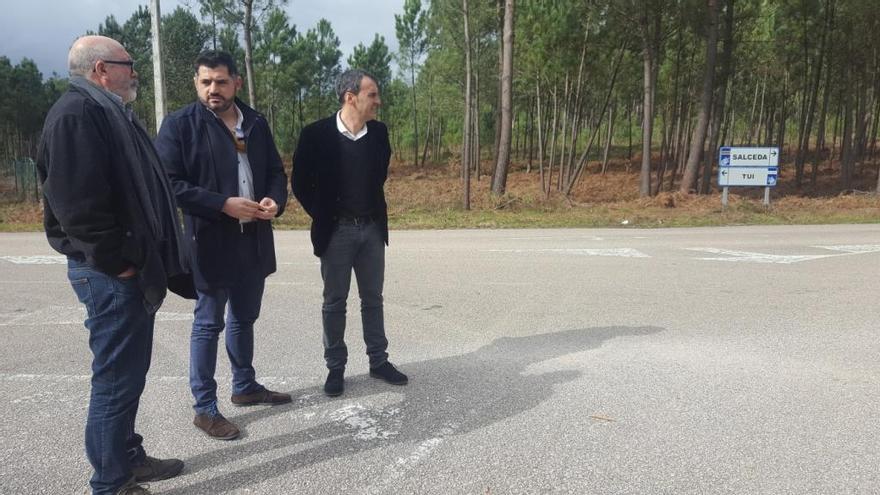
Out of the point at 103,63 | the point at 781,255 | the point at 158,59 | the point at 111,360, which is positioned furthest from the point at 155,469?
the point at 158,59

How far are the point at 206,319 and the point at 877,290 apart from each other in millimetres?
7512

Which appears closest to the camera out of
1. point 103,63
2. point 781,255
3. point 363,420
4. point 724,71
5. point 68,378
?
point 103,63

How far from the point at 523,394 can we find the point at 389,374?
952mm

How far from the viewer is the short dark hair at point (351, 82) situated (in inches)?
154

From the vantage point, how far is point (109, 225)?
2453 mm

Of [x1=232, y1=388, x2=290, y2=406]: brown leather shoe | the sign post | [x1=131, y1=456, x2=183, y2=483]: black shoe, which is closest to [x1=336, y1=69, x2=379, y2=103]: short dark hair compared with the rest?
[x1=232, y1=388, x2=290, y2=406]: brown leather shoe

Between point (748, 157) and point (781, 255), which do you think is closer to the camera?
point (781, 255)

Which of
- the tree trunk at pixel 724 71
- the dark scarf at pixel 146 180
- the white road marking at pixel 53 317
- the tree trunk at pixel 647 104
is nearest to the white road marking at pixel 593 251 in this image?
the white road marking at pixel 53 317

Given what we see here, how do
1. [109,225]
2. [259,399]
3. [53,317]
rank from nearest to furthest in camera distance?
[109,225]
[259,399]
[53,317]

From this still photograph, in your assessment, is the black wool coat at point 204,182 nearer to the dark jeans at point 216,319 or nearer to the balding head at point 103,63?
the dark jeans at point 216,319

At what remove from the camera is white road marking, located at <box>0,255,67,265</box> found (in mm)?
10008

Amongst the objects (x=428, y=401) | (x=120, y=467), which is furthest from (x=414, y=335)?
(x=120, y=467)

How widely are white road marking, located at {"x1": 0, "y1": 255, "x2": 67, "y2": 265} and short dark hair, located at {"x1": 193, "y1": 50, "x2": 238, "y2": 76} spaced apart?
8.14 meters

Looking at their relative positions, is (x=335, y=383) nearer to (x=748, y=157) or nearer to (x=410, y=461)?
(x=410, y=461)
